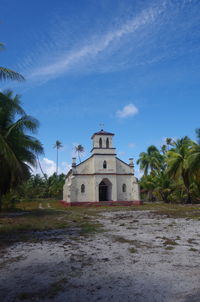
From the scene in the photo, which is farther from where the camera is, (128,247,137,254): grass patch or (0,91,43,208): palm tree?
(0,91,43,208): palm tree

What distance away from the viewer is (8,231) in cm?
955

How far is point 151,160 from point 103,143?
50.0ft

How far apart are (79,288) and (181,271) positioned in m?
→ 1.88

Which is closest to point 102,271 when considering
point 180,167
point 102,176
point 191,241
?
point 191,241

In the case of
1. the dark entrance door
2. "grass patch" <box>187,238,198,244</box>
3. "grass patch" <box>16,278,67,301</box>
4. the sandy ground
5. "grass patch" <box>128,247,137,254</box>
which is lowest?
"grass patch" <box>16,278,67,301</box>

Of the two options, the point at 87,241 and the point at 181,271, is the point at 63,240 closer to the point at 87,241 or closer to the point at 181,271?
the point at 87,241

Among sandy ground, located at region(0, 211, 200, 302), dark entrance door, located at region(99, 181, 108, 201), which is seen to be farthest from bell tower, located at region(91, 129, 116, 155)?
sandy ground, located at region(0, 211, 200, 302)

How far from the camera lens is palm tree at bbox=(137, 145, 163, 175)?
145 ft

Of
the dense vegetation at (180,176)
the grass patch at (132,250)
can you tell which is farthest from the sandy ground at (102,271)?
the dense vegetation at (180,176)

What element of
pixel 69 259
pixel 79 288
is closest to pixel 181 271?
pixel 79 288

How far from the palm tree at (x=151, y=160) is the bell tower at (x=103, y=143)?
13.9 meters

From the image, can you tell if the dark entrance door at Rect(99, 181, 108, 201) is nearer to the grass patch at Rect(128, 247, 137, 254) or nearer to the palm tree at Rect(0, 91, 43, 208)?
the palm tree at Rect(0, 91, 43, 208)

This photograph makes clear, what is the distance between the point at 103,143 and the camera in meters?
32.7

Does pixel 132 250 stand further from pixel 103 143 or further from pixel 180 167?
pixel 103 143
